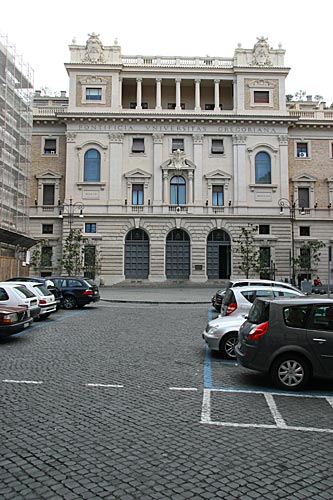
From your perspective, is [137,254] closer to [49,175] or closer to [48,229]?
[48,229]

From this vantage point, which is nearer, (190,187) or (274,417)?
(274,417)

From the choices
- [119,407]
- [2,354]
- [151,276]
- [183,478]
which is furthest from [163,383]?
[151,276]

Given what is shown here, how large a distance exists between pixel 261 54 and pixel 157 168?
1671cm

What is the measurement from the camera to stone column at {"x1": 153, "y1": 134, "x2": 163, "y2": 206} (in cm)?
4594

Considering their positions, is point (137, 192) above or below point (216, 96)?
below

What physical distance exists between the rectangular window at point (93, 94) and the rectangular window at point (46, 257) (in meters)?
16.4

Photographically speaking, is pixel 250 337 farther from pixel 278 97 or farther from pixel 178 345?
pixel 278 97

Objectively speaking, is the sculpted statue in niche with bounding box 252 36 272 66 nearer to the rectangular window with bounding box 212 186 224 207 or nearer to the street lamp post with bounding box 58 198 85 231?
the rectangular window with bounding box 212 186 224 207

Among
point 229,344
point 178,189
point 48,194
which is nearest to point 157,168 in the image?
Result: point 178,189

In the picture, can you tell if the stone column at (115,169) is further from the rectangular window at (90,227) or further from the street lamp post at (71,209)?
the street lamp post at (71,209)

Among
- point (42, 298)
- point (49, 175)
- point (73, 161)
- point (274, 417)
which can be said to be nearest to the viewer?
point (274, 417)

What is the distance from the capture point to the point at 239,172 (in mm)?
46406

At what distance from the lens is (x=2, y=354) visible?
10109 mm

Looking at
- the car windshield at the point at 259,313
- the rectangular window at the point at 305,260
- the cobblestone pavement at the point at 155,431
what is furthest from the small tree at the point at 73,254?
the car windshield at the point at 259,313
